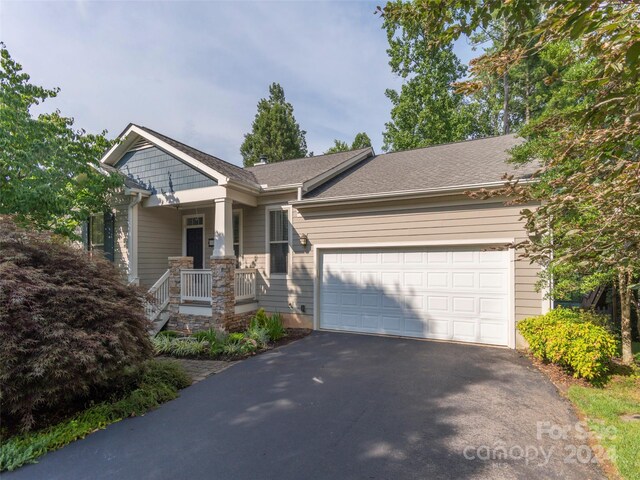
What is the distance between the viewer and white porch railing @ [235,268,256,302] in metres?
8.70

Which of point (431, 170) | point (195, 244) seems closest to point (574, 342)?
point (431, 170)

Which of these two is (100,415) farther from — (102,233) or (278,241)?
(102,233)

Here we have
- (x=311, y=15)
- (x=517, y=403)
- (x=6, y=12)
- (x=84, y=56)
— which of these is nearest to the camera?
(x=517, y=403)

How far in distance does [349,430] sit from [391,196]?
5.28m

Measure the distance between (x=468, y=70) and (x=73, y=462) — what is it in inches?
215

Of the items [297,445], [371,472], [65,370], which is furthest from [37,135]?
[371,472]

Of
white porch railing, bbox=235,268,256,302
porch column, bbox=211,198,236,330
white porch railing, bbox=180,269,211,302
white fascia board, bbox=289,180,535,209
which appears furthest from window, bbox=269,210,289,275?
white porch railing, bbox=180,269,211,302

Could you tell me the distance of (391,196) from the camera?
25.2 ft

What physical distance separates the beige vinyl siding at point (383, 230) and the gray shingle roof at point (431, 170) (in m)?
0.49

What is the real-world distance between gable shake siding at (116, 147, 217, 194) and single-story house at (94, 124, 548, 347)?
0.12ft

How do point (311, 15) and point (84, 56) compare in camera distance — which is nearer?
point (311, 15)

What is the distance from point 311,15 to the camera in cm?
682

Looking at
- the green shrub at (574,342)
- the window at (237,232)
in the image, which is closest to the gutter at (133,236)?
the window at (237,232)

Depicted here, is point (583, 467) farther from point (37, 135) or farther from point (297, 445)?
point (37, 135)
